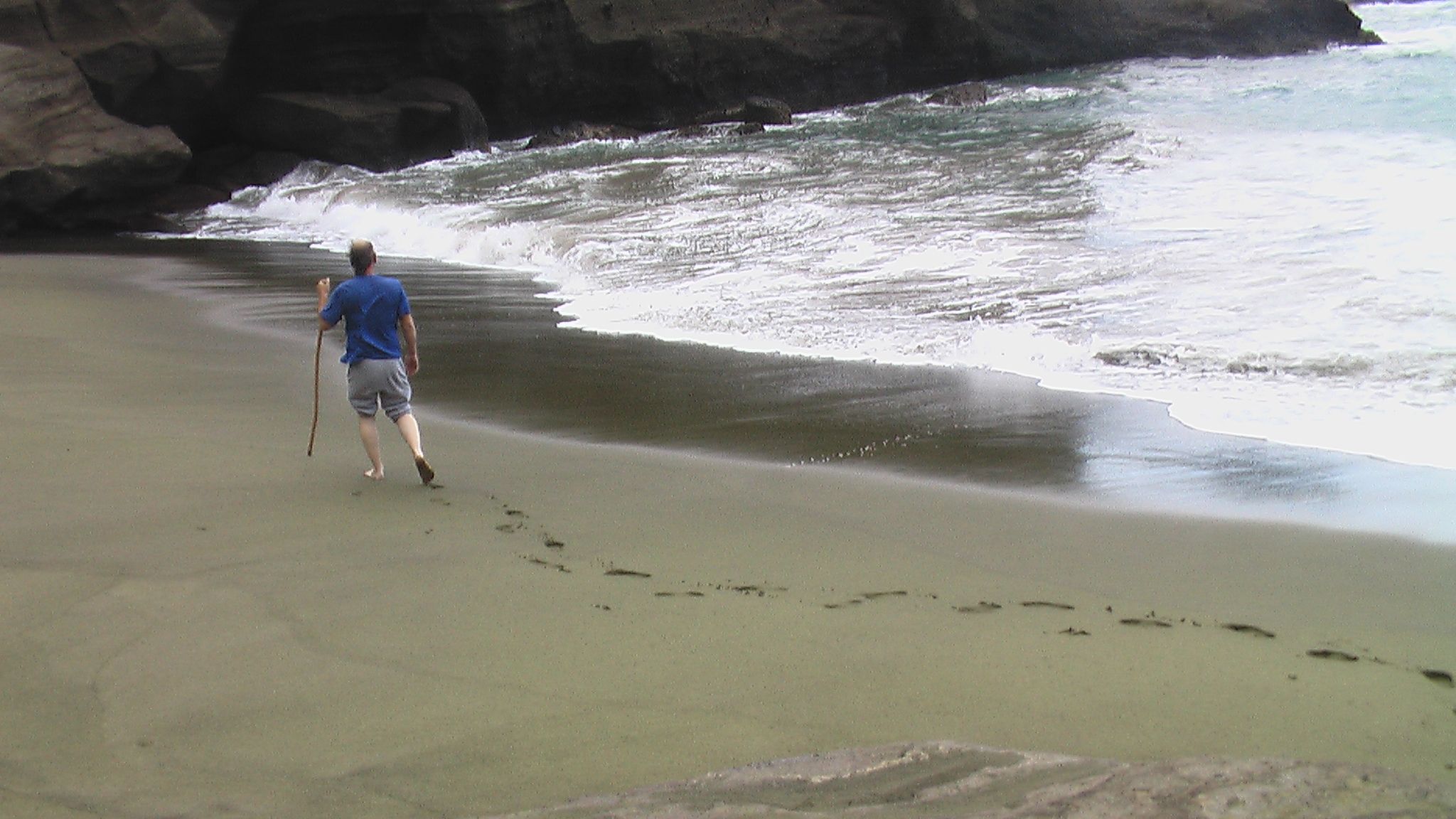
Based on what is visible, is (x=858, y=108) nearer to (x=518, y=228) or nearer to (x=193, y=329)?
(x=518, y=228)

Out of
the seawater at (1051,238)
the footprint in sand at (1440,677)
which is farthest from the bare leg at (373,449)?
the footprint in sand at (1440,677)

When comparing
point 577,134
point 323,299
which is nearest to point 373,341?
point 323,299

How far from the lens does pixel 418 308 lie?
38.0 ft

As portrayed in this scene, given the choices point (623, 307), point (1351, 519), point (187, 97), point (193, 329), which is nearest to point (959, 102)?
point (187, 97)

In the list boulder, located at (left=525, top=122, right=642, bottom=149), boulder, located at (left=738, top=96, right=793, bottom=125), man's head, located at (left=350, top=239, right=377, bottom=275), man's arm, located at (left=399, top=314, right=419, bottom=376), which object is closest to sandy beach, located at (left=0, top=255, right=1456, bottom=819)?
man's arm, located at (left=399, top=314, right=419, bottom=376)

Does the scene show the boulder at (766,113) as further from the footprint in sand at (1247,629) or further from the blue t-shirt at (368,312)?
the footprint in sand at (1247,629)

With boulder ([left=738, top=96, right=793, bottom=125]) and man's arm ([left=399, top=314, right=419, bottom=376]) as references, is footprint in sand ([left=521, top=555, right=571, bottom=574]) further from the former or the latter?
boulder ([left=738, top=96, right=793, bottom=125])

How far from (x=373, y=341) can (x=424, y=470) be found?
0.73m

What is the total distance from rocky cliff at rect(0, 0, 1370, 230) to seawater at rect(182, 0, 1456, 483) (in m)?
1.39

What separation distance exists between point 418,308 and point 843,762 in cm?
897

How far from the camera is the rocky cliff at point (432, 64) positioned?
804 inches

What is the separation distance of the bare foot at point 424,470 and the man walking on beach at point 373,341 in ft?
0.45

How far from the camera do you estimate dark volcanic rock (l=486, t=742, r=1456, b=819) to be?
2.84 meters

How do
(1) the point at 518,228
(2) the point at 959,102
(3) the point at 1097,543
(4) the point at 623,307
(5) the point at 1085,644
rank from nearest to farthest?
1. (5) the point at 1085,644
2. (3) the point at 1097,543
3. (4) the point at 623,307
4. (1) the point at 518,228
5. (2) the point at 959,102
